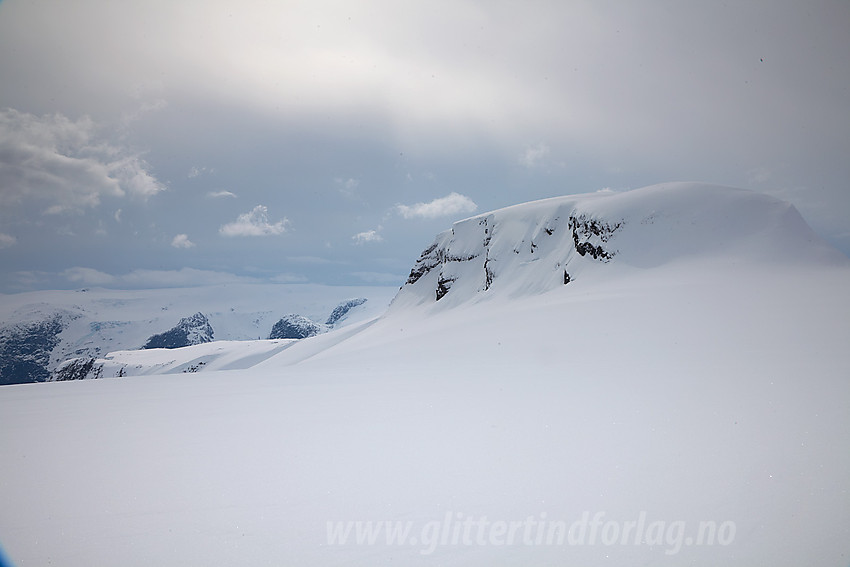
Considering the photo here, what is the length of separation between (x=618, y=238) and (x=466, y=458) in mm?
37631

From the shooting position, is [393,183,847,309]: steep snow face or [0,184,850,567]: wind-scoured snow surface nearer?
[0,184,850,567]: wind-scoured snow surface

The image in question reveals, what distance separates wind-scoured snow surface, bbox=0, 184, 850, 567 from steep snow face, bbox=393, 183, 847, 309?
22.5 m

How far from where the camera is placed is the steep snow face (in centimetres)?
3127

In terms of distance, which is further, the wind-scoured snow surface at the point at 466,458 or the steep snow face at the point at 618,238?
the steep snow face at the point at 618,238

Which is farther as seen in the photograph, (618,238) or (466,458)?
(618,238)

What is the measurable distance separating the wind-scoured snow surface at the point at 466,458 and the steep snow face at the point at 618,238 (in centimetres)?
2252

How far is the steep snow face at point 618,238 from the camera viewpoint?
31.3 meters

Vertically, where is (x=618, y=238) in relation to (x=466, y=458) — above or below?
above

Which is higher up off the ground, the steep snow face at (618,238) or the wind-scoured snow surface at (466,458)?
the steep snow face at (618,238)

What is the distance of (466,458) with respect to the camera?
4598mm

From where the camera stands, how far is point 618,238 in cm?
3753

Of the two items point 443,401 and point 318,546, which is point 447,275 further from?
point 318,546

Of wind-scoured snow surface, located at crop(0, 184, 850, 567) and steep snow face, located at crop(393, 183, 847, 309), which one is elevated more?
steep snow face, located at crop(393, 183, 847, 309)

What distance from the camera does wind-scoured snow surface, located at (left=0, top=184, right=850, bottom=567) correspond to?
3.14m
